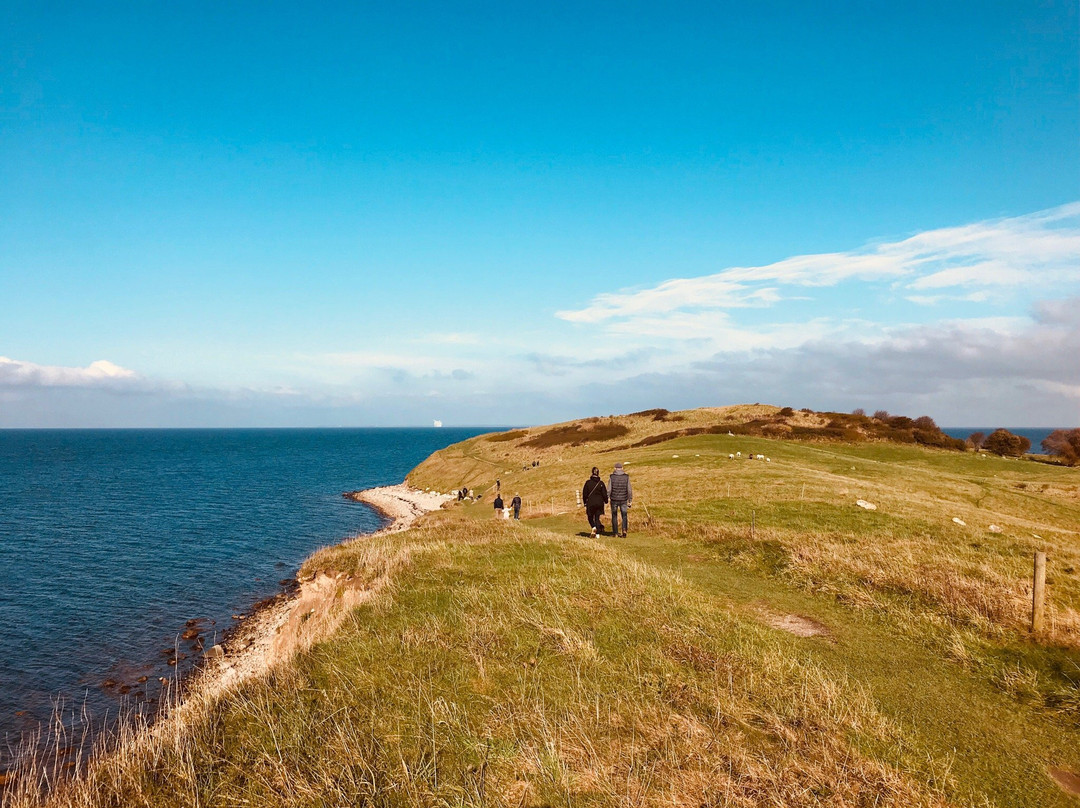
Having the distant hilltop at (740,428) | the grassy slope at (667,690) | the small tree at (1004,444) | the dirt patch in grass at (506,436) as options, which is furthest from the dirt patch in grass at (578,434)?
the grassy slope at (667,690)

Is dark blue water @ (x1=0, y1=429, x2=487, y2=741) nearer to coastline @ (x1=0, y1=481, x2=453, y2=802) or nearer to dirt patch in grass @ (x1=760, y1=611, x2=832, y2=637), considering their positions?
coastline @ (x1=0, y1=481, x2=453, y2=802)

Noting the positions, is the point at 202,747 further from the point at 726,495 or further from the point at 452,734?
the point at 726,495

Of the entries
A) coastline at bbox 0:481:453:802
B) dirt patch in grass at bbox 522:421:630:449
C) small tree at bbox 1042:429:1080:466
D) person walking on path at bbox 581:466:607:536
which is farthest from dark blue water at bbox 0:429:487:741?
small tree at bbox 1042:429:1080:466

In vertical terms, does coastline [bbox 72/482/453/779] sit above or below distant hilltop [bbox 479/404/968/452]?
below

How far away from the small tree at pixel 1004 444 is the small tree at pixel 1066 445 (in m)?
2.83

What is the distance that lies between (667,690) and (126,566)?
4468cm

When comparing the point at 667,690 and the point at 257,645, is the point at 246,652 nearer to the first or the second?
the point at 257,645

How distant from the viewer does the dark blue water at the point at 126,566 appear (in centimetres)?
2394

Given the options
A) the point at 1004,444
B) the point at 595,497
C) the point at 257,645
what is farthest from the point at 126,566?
the point at 1004,444

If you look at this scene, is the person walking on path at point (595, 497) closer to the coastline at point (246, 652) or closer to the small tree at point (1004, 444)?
the coastline at point (246, 652)

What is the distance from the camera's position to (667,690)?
1019 cm

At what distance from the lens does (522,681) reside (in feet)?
35.5

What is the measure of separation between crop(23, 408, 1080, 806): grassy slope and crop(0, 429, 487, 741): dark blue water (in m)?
Result: 14.3

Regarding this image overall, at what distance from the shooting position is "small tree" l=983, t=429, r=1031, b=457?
73.7 metres
